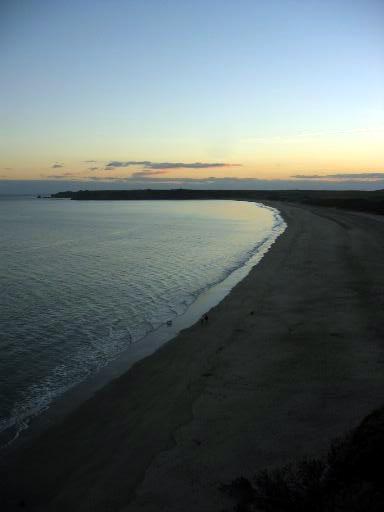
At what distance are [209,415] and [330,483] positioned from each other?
9.88ft

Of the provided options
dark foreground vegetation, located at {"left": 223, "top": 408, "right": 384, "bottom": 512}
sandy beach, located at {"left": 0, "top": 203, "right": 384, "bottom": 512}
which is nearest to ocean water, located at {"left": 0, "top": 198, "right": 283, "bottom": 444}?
sandy beach, located at {"left": 0, "top": 203, "right": 384, "bottom": 512}

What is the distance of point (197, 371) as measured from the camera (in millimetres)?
8961

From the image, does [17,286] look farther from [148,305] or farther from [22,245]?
[22,245]

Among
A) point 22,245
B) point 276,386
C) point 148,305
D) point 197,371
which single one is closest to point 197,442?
point 276,386

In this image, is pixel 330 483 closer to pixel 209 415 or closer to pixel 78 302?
pixel 209 415

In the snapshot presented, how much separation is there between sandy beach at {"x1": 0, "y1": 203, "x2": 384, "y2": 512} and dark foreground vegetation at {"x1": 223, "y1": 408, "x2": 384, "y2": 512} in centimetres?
37

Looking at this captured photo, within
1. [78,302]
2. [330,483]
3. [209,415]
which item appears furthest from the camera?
[78,302]

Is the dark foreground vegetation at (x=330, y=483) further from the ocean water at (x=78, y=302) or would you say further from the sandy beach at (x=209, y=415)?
the ocean water at (x=78, y=302)

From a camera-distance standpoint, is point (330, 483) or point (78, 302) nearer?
point (330, 483)

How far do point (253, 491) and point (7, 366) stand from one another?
6.85 meters

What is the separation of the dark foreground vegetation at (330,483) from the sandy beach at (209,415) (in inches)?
14.4

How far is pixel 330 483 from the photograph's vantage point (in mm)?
4137

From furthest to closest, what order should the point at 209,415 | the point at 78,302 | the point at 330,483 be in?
1. the point at 78,302
2. the point at 209,415
3. the point at 330,483

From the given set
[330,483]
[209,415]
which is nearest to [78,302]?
[209,415]
